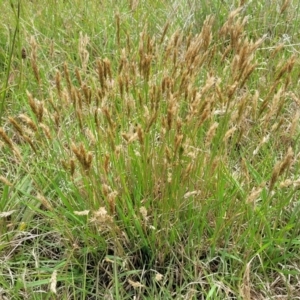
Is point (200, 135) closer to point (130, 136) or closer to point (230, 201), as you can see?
point (230, 201)

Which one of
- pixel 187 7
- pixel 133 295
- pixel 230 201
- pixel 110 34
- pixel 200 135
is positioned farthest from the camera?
pixel 187 7

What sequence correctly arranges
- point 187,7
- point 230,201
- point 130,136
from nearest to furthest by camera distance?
point 130,136
point 230,201
point 187,7

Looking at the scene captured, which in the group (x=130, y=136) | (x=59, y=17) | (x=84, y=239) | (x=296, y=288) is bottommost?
(x=296, y=288)

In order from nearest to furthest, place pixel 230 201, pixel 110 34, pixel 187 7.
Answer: pixel 230 201
pixel 110 34
pixel 187 7

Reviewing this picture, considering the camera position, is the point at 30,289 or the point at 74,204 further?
the point at 74,204

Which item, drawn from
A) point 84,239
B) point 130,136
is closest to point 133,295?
point 84,239

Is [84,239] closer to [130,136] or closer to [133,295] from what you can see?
[133,295]

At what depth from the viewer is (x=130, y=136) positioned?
45.3 inches

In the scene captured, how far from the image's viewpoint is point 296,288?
133 cm

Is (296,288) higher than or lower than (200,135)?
lower

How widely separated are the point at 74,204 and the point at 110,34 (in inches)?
50.8

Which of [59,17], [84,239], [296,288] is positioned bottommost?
[296,288]

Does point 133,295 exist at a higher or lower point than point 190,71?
lower

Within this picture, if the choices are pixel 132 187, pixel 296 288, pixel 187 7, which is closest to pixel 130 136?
pixel 132 187
